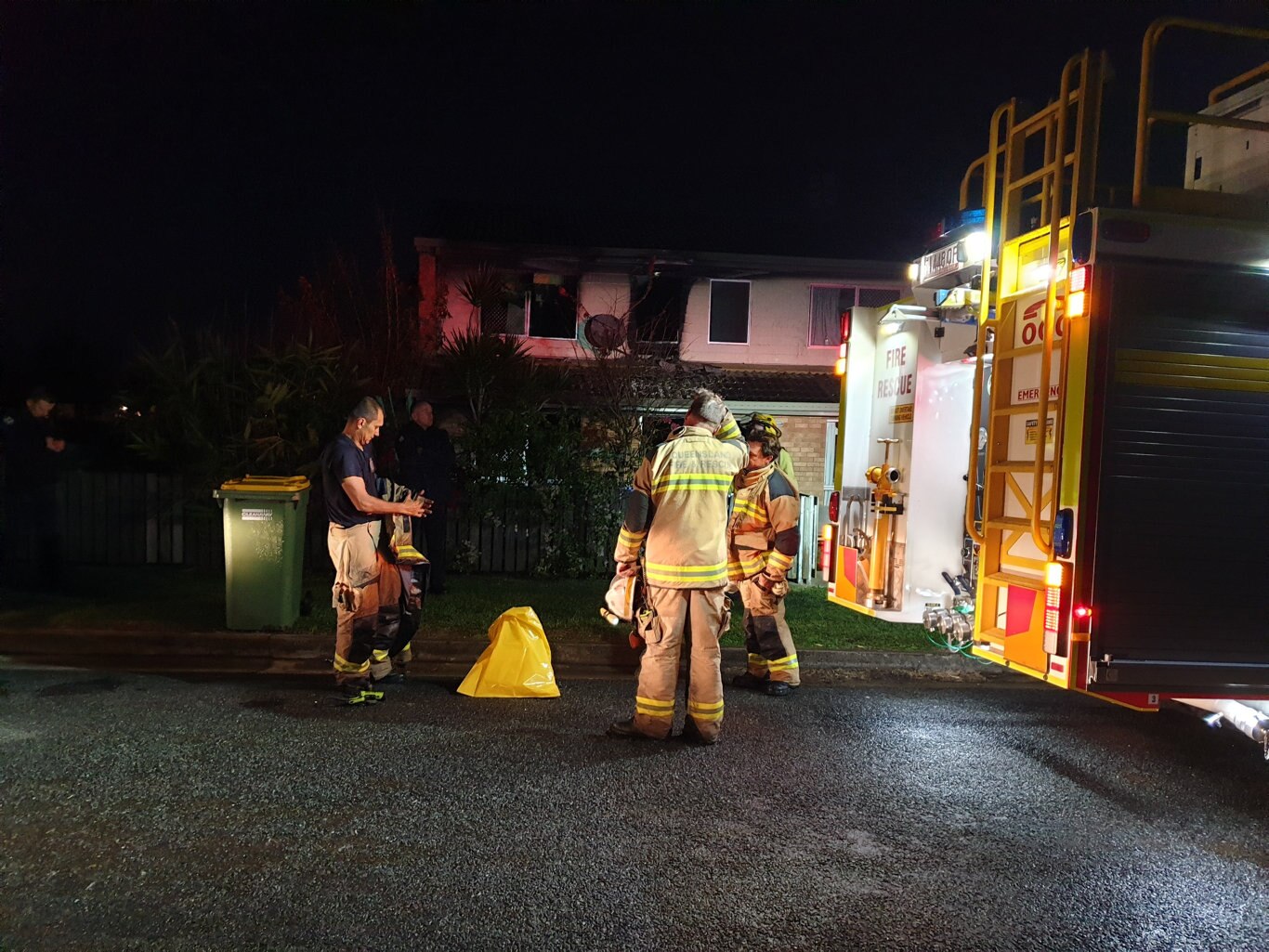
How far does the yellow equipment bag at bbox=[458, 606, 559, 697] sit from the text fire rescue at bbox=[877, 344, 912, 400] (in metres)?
2.90

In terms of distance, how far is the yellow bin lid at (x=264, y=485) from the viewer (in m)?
7.21

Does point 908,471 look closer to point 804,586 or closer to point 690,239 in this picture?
point 804,586

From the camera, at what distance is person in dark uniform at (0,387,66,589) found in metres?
8.64

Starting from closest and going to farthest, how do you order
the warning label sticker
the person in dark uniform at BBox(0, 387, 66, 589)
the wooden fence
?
1. the warning label sticker
2. the person in dark uniform at BBox(0, 387, 66, 589)
3. the wooden fence

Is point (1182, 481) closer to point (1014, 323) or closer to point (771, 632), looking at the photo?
point (1014, 323)

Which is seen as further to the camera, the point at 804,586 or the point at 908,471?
the point at 804,586

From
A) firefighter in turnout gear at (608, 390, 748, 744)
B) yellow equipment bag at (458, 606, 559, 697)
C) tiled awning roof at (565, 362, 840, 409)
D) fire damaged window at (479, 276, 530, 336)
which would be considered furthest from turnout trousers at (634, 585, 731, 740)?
fire damaged window at (479, 276, 530, 336)

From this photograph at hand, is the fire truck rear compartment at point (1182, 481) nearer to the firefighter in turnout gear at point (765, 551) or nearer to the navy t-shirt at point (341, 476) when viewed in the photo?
the firefighter in turnout gear at point (765, 551)

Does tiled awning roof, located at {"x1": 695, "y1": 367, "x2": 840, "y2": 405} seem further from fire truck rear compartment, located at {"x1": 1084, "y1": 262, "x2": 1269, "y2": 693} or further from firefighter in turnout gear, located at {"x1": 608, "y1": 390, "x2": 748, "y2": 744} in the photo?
fire truck rear compartment, located at {"x1": 1084, "y1": 262, "x2": 1269, "y2": 693}

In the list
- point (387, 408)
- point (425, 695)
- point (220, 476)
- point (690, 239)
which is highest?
point (690, 239)

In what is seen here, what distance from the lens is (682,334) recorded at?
20.8 meters

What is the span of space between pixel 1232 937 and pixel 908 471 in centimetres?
Answer: 345

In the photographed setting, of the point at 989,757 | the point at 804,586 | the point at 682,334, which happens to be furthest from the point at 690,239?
the point at 989,757

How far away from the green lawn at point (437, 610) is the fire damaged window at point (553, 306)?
1133cm
